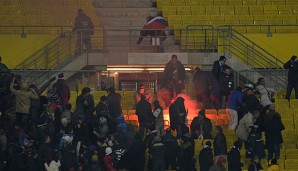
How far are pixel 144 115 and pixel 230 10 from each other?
403 inches

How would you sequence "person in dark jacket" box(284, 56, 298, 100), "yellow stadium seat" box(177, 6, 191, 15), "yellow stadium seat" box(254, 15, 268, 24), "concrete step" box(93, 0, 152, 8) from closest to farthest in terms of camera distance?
"person in dark jacket" box(284, 56, 298, 100), "yellow stadium seat" box(254, 15, 268, 24), "yellow stadium seat" box(177, 6, 191, 15), "concrete step" box(93, 0, 152, 8)

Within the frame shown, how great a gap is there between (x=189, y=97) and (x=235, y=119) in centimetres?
278

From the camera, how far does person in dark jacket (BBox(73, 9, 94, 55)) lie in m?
43.9

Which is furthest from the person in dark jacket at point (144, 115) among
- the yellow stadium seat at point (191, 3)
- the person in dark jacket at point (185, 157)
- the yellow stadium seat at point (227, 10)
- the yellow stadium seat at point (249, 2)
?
the yellow stadium seat at point (249, 2)

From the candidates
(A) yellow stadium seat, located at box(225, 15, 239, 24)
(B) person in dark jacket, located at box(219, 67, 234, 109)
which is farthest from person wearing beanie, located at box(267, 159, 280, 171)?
(A) yellow stadium seat, located at box(225, 15, 239, 24)

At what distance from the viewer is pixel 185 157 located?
36.5m

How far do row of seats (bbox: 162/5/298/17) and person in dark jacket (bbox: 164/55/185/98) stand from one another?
6365mm

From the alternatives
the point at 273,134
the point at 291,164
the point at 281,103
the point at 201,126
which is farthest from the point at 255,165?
the point at 281,103

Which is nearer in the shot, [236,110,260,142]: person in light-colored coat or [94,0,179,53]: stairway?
[236,110,260,142]: person in light-colored coat

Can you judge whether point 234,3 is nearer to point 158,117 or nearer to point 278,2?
point 278,2

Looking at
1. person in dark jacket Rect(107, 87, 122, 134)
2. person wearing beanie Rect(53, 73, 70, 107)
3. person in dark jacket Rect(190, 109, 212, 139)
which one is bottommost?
person in dark jacket Rect(190, 109, 212, 139)

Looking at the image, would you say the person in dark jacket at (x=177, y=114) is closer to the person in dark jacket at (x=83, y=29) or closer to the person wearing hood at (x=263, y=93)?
the person wearing hood at (x=263, y=93)

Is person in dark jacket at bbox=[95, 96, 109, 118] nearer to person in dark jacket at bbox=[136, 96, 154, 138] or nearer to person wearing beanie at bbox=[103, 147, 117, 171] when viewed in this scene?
person in dark jacket at bbox=[136, 96, 154, 138]

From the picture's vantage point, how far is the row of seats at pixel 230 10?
47438 mm
